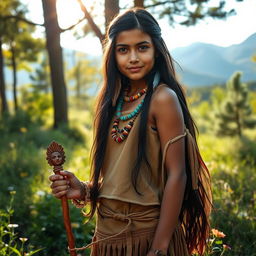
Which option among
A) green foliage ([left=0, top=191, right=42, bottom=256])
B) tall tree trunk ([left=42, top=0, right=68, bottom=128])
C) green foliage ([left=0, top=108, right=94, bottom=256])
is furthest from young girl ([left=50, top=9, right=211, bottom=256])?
tall tree trunk ([left=42, top=0, right=68, bottom=128])

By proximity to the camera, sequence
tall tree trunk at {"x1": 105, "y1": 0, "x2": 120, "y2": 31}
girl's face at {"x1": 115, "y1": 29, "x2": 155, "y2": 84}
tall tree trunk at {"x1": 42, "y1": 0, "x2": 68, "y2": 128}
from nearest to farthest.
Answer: girl's face at {"x1": 115, "y1": 29, "x2": 155, "y2": 84}
tall tree trunk at {"x1": 105, "y1": 0, "x2": 120, "y2": 31}
tall tree trunk at {"x1": 42, "y1": 0, "x2": 68, "y2": 128}

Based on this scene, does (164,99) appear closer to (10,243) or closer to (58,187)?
(58,187)

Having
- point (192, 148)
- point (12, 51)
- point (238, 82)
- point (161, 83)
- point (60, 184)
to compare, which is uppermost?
point (12, 51)

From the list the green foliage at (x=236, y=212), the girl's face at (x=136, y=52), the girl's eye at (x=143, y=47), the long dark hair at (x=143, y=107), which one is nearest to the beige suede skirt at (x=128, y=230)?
the long dark hair at (x=143, y=107)

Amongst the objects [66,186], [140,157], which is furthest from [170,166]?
[66,186]

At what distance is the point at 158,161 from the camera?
6.60 ft

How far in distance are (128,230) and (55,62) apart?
10.2 meters

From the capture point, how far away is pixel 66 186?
6.91 ft

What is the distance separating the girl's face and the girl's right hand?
612 mm

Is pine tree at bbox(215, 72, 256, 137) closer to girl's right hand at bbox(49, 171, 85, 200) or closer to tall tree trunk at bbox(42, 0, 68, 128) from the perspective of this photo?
tall tree trunk at bbox(42, 0, 68, 128)

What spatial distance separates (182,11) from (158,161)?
7138mm

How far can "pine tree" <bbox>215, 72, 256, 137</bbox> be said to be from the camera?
58.5 ft

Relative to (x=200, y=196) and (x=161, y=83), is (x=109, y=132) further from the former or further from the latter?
(x=200, y=196)

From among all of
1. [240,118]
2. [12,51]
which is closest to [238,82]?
[240,118]
